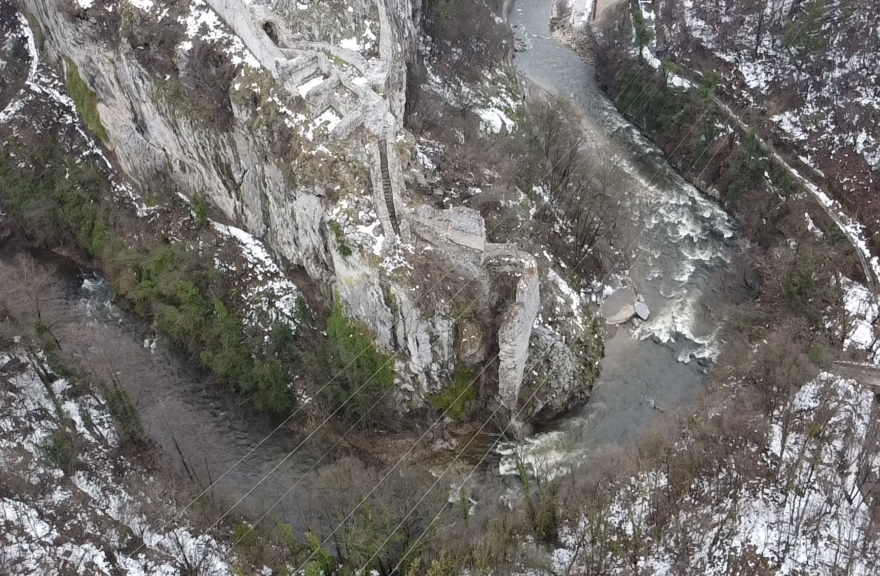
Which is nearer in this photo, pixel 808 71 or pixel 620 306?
pixel 620 306

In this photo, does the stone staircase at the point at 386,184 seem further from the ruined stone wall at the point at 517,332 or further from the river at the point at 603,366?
the river at the point at 603,366

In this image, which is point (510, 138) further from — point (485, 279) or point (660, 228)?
point (485, 279)

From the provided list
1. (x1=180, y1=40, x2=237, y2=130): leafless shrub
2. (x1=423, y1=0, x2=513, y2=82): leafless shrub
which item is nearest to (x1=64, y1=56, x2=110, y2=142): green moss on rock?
(x1=180, y1=40, x2=237, y2=130): leafless shrub

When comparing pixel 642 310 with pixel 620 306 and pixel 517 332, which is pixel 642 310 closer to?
pixel 620 306

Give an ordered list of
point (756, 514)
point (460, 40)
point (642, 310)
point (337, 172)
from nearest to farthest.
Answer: point (756, 514) < point (337, 172) < point (642, 310) < point (460, 40)

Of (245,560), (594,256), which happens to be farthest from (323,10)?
(245,560)

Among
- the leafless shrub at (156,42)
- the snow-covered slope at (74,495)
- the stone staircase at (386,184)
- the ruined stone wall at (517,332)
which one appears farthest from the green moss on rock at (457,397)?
the leafless shrub at (156,42)

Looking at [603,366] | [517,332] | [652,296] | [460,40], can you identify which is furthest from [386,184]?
[460,40]
